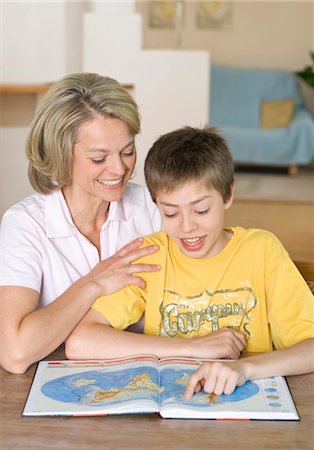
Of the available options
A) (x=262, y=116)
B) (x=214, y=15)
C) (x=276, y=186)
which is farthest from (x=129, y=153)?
(x=214, y=15)

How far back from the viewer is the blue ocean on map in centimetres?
139

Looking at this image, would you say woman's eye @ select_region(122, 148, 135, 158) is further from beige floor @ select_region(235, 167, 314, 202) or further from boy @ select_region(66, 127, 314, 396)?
beige floor @ select_region(235, 167, 314, 202)

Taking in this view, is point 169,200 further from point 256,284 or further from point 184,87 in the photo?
point 184,87

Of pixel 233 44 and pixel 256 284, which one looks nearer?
pixel 256 284

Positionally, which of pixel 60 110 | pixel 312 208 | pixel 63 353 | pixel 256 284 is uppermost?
pixel 60 110

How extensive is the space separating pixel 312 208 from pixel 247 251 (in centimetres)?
344

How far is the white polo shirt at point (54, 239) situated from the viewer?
1783 mm

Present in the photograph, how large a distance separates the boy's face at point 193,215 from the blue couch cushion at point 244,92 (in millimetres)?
6183

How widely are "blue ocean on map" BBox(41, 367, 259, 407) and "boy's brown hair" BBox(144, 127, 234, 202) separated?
0.39 meters

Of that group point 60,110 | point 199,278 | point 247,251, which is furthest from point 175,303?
point 60,110

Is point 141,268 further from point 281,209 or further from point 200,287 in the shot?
point 281,209

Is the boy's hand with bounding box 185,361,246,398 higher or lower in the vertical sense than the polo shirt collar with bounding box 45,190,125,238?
lower

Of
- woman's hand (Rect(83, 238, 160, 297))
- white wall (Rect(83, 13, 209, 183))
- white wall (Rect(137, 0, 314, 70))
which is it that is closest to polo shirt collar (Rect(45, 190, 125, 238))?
woman's hand (Rect(83, 238, 160, 297))

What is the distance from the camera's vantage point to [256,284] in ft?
5.71
